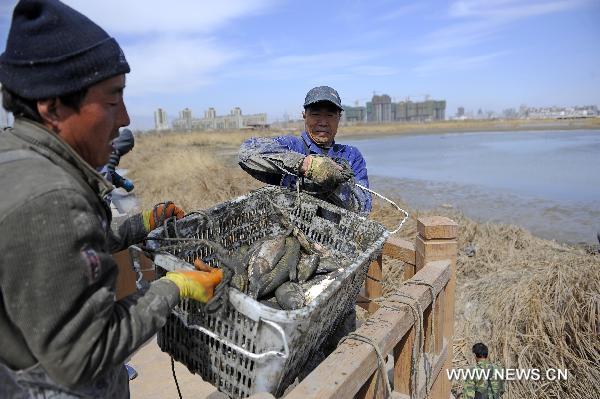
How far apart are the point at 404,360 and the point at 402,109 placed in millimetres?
131424

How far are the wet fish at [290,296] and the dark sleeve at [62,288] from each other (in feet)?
3.54

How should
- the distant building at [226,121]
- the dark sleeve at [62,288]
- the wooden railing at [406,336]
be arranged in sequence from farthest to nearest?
the distant building at [226,121]
the wooden railing at [406,336]
the dark sleeve at [62,288]

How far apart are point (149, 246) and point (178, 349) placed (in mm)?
501

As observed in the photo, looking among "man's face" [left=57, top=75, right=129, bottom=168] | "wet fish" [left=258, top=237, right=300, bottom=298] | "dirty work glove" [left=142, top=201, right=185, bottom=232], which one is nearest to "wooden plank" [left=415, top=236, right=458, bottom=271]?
"wet fish" [left=258, top=237, right=300, bottom=298]

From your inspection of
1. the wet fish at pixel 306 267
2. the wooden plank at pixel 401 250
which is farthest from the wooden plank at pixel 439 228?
the wet fish at pixel 306 267

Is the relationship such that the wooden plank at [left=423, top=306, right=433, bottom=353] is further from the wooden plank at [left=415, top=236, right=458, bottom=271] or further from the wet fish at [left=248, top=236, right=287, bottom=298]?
the wet fish at [left=248, top=236, right=287, bottom=298]

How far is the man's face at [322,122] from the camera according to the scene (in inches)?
135

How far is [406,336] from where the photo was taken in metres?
2.38

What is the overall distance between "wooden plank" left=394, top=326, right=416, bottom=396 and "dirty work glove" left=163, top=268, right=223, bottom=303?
1304 mm

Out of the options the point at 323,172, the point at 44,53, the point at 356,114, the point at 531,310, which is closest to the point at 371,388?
the point at 323,172

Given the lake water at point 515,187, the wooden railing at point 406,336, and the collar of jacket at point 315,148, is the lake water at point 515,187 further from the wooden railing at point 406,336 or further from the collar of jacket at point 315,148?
the collar of jacket at point 315,148

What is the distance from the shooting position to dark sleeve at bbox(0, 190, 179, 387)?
1045 mm

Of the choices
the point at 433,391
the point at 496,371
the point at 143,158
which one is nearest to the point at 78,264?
the point at 433,391

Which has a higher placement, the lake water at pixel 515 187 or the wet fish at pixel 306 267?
the wet fish at pixel 306 267
